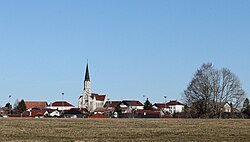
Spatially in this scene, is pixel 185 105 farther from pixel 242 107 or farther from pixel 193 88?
pixel 242 107

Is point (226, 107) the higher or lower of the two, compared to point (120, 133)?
higher

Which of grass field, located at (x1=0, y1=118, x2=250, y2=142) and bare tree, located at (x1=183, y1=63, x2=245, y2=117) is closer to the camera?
grass field, located at (x1=0, y1=118, x2=250, y2=142)

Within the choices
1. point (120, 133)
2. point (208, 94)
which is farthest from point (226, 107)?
point (120, 133)

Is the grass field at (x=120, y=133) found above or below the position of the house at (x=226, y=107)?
below

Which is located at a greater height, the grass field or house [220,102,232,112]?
house [220,102,232,112]

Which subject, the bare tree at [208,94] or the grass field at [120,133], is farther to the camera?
the bare tree at [208,94]

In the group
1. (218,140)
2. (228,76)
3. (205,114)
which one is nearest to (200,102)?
(205,114)

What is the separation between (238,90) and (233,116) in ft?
21.4

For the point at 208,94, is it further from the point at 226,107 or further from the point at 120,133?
the point at 120,133

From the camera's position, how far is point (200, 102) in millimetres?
110500

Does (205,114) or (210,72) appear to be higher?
(210,72)

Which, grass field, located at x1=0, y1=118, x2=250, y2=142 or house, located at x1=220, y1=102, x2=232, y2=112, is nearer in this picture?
grass field, located at x1=0, y1=118, x2=250, y2=142

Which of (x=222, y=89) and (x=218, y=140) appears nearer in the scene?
(x=218, y=140)

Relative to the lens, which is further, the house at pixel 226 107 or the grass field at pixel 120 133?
the house at pixel 226 107
